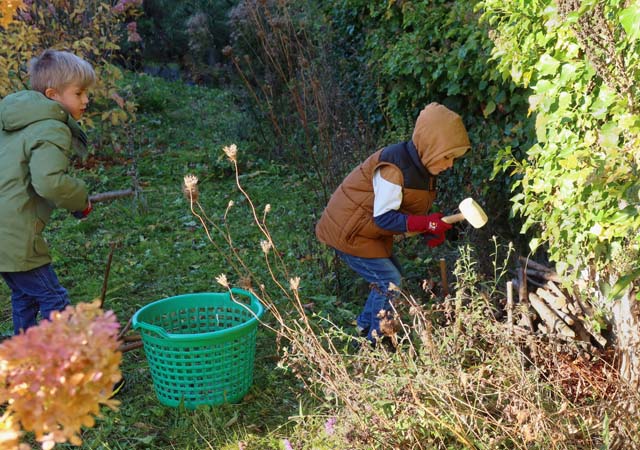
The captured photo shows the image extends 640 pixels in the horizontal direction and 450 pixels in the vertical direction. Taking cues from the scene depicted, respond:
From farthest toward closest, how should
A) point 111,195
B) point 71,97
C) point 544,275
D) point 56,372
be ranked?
1. point 111,195
2. point 544,275
3. point 71,97
4. point 56,372

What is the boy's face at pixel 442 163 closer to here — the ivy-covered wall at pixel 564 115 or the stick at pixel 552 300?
the ivy-covered wall at pixel 564 115

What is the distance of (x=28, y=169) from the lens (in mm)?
2824

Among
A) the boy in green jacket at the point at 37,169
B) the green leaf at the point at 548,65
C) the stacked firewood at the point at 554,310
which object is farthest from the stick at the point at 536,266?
the boy in green jacket at the point at 37,169

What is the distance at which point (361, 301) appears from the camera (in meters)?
3.96

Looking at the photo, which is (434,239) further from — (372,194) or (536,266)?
(536,266)

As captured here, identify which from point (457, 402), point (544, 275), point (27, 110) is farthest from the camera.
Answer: point (544, 275)

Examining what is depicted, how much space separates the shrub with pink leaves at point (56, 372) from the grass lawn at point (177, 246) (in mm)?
1461

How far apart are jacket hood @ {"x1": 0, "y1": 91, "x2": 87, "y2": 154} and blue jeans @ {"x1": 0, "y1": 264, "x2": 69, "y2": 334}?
669 millimetres

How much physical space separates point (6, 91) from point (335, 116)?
2692 millimetres

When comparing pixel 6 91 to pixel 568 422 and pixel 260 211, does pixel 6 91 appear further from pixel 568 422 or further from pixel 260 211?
pixel 568 422

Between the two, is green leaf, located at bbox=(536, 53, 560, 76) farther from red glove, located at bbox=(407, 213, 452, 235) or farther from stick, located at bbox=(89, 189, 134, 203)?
stick, located at bbox=(89, 189, 134, 203)

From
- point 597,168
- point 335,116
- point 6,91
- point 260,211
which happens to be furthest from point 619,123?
point 6,91

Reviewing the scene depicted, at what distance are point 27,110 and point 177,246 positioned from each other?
95.5 inches

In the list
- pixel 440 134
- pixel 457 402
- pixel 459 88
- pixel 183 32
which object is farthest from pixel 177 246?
pixel 183 32
